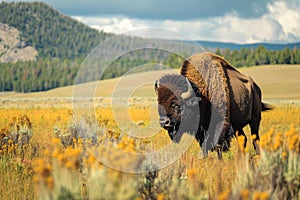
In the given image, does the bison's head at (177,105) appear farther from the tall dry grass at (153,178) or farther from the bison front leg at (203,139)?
the tall dry grass at (153,178)

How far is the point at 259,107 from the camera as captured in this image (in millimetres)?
10328

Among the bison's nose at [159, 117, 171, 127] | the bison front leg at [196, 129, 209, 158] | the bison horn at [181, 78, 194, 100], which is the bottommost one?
the bison front leg at [196, 129, 209, 158]

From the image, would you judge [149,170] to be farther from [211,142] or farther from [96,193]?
[211,142]

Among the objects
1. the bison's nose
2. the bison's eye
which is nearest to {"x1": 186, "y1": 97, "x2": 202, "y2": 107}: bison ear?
the bison's eye

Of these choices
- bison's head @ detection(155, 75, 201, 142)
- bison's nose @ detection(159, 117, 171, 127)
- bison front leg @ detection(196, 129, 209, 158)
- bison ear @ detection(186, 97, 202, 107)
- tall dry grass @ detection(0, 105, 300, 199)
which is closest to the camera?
tall dry grass @ detection(0, 105, 300, 199)

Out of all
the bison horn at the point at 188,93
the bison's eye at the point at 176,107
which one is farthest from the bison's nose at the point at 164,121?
the bison horn at the point at 188,93

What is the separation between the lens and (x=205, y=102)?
27.5 ft

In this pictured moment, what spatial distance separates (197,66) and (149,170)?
3.87m

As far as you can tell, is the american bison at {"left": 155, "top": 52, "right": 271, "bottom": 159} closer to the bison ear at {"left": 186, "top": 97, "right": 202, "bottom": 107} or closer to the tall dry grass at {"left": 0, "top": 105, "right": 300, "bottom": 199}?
the bison ear at {"left": 186, "top": 97, "right": 202, "bottom": 107}

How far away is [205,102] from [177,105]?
87 cm

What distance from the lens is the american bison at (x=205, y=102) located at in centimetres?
772

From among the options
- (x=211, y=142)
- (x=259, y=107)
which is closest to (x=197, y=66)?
(x=211, y=142)

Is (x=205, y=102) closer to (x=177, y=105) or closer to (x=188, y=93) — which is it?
(x=188, y=93)

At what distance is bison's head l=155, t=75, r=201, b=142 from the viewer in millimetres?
7590
